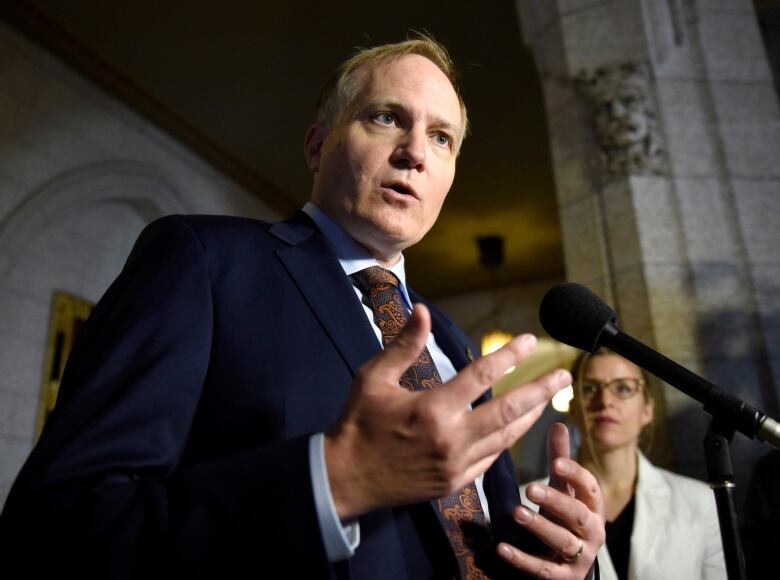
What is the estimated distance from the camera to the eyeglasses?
2.44 metres

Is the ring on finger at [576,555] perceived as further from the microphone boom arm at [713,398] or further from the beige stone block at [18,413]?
the beige stone block at [18,413]

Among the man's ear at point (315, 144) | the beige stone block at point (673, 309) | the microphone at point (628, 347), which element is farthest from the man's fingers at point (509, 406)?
the beige stone block at point (673, 309)

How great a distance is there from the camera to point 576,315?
107 centimetres

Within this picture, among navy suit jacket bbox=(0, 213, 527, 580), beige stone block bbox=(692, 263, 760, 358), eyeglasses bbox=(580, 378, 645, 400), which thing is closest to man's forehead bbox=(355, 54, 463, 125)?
navy suit jacket bbox=(0, 213, 527, 580)

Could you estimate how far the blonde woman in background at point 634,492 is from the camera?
214cm

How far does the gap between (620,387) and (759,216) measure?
1.06m

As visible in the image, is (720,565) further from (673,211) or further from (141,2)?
(141,2)

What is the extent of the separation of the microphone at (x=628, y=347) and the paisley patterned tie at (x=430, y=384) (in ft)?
0.80

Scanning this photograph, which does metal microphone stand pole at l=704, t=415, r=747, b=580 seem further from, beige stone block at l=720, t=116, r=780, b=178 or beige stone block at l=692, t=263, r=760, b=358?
beige stone block at l=720, t=116, r=780, b=178

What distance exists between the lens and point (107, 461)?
0.72 meters

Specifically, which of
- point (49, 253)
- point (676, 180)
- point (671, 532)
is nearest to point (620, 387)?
point (671, 532)

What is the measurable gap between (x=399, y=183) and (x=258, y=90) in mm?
4618

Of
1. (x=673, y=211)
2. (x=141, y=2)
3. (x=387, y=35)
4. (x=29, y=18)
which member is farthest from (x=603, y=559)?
(x=29, y=18)

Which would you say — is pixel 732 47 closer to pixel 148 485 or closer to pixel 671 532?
pixel 671 532
